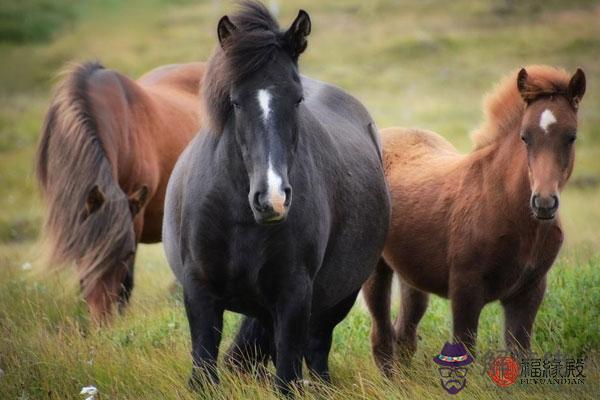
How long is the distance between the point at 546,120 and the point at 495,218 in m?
0.69

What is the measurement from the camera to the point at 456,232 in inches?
211

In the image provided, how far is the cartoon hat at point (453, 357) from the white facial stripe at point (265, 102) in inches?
63.5

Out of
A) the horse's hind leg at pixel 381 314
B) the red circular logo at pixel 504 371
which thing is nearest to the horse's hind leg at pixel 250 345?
the horse's hind leg at pixel 381 314

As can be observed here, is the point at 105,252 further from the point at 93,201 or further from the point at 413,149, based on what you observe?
the point at 413,149

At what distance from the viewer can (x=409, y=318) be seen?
6.13m

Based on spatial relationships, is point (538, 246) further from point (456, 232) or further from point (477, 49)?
point (477, 49)

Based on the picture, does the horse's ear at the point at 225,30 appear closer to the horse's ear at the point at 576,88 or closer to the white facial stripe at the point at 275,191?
the white facial stripe at the point at 275,191

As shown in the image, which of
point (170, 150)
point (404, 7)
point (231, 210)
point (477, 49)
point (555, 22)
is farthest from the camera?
point (404, 7)

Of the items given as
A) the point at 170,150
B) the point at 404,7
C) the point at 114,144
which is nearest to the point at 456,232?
the point at 114,144

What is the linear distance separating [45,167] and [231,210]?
11.3 ft

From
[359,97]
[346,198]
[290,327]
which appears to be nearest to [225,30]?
[346,198]

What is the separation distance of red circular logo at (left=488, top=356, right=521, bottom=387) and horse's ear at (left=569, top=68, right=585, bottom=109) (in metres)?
1.59

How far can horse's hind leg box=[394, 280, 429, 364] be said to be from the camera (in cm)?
597

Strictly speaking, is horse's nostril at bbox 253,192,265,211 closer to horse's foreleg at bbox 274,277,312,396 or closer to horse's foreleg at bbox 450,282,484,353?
horse's foreleg at bbox 274,277,312,396
